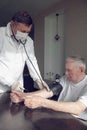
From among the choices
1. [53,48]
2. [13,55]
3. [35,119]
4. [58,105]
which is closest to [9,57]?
[13,55]

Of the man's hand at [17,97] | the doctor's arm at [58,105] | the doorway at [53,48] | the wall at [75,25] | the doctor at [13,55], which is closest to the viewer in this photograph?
the doctor's arm at [58,105]

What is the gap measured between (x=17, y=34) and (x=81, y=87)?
69 cm

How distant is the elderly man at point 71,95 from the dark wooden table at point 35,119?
0.05 metres

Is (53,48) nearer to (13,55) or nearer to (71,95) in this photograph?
(13,55)

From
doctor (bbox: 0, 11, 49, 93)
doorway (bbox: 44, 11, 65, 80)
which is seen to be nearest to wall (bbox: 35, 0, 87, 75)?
doorway (bbox: 44, 11, 65, 80)

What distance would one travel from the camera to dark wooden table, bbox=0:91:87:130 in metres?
1.31

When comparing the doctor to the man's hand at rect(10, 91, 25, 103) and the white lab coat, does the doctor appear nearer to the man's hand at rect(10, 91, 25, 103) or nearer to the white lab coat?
the white lab coat

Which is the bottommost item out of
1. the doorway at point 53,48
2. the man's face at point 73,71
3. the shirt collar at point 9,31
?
the doorway at point 53,48

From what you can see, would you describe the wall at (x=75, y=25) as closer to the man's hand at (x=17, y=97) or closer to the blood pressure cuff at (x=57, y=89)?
the blood pressure cuff at (x=57, y=89)

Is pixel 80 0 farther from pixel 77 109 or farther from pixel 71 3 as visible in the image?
pixel 77 109

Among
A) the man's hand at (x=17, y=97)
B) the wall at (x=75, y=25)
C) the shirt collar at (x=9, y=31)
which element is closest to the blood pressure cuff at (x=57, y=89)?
the man's hand at (x=17, y=97)

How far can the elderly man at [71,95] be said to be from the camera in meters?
1.68

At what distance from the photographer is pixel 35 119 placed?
145 centimetres

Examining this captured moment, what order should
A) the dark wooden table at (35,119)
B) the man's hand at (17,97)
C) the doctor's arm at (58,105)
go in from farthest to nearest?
the man's hand at (17,97), the doctor's arm at (58,105), the dark wooden table at (35,119)
